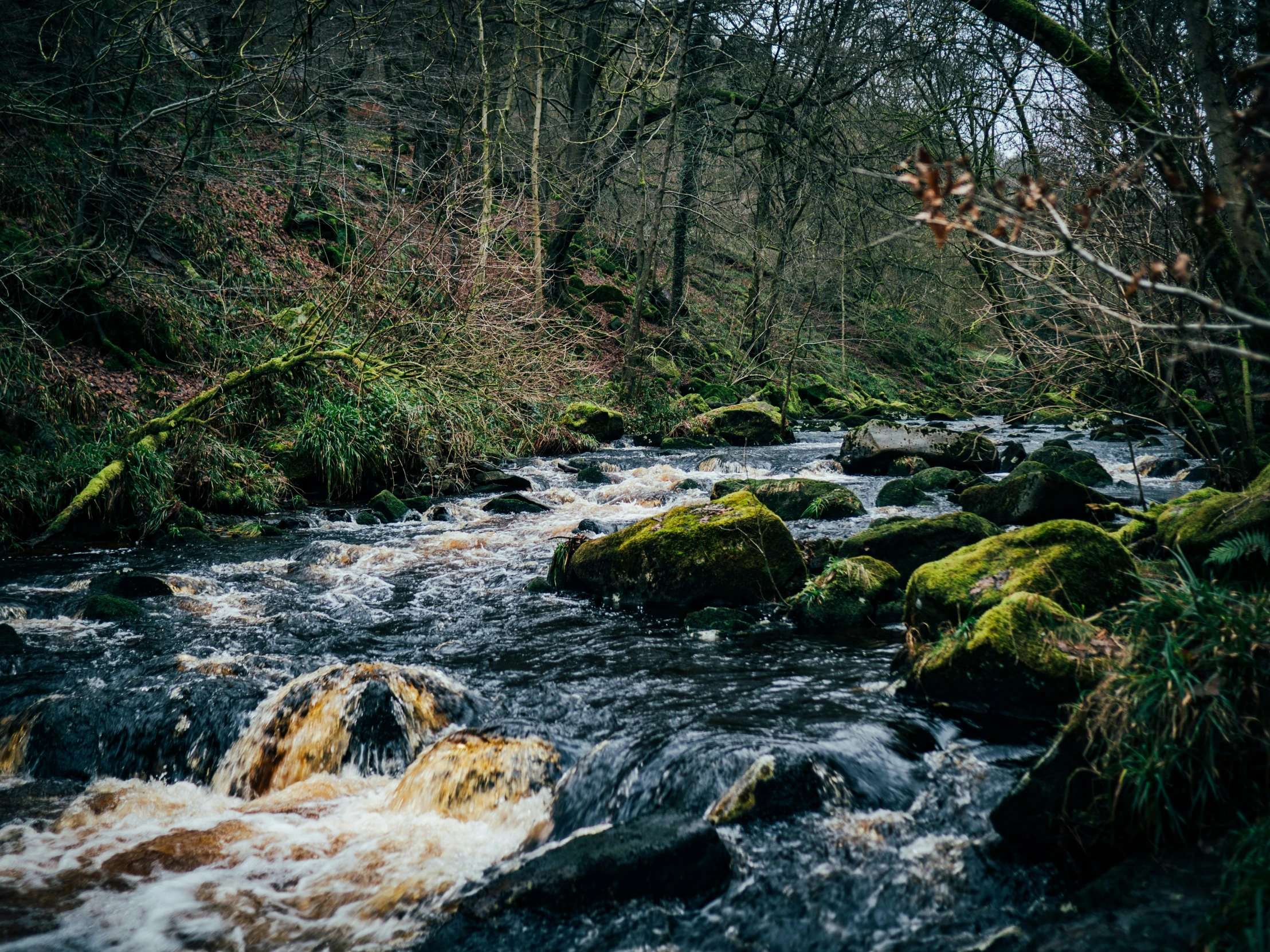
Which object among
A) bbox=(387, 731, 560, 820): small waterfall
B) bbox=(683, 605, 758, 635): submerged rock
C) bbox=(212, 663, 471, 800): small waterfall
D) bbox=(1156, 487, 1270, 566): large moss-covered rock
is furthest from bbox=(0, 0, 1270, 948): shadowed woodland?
bbox=(212, 663, 471, 800): small waterfall

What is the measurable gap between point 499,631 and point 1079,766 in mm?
3990

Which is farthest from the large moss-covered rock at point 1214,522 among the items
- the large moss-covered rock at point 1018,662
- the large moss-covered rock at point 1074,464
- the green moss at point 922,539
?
the large moss-covered rock at point 1074,464

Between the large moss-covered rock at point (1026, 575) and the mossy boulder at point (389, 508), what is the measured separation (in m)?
6.53

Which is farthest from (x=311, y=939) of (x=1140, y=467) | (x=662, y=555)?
(x=1140, y=467)

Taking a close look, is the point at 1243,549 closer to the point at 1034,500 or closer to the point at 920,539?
the point at 920,539

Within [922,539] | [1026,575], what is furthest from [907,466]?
[1026,575]

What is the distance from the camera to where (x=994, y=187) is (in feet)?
6.54

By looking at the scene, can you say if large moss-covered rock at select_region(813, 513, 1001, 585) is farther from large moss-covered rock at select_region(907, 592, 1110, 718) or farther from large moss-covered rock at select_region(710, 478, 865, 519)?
large moss-covered rock at select_region(907, 592, 1110, 718)

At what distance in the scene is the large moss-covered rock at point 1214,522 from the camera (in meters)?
3.81

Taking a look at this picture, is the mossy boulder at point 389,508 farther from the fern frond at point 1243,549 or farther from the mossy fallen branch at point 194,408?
the fern frond at point 1243,549

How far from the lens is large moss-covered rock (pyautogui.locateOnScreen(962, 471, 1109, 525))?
7.54m

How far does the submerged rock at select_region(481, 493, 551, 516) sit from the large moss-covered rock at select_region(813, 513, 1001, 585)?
4.39m

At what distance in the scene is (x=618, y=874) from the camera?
2957 millimetres

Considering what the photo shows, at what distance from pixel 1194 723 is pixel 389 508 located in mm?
8612
